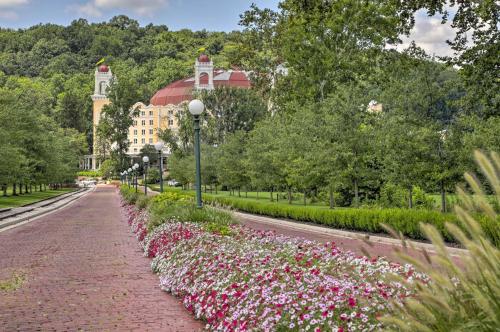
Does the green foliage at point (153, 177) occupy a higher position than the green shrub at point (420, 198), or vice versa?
the green foliage at point (153, 177)

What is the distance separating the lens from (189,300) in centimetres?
766

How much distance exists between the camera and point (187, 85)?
132 metres

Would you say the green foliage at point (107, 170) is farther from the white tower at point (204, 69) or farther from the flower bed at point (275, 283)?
the flower bed at point (275, 283)

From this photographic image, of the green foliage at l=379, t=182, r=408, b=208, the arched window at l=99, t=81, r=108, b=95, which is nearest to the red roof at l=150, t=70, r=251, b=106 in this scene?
the arched window at l=99, t=81, r=108, b=95

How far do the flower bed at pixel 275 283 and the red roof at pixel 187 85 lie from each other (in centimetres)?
11209

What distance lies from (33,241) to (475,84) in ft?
47.7

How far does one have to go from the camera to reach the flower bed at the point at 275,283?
15.5 feet

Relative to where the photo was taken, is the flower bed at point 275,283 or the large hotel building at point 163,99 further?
the large hotel building at point 163,99

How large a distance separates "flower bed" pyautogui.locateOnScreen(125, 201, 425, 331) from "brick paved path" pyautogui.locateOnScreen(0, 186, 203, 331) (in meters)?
0.42

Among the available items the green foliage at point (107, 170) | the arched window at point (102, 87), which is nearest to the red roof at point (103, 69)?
the arched window at point (102, 87)

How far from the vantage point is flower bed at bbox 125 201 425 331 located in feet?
15.5

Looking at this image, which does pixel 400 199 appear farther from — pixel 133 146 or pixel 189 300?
pixel 133 146

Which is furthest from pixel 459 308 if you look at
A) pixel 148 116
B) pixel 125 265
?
pixel 148 116

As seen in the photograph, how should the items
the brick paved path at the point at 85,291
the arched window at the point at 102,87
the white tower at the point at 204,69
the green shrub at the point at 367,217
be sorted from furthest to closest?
the arched window at the point at 102,87 → the white tower at the point at 204,69 → the green shrub at the point at 367,217 → the brick paved path at the point at 85,291
